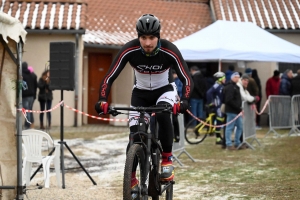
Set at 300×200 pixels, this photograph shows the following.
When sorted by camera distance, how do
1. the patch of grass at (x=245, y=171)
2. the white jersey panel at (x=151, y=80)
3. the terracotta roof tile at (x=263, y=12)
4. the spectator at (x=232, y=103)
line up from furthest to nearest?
the terracotta roof tile at (x=263, y=12), the spectator at (x=232, y=103), the patch of grass at (x=245, y=171), the white jersey panel at (x=151, y=80)

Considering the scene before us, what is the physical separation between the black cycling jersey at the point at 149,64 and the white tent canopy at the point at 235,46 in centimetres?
1120

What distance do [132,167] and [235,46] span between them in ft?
41.7

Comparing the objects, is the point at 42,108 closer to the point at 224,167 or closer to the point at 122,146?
the point at 122,146

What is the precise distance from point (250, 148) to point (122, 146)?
3.19 metres

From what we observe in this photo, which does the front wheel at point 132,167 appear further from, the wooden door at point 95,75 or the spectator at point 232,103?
the wooden door at point 95,75

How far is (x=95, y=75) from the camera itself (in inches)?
1036

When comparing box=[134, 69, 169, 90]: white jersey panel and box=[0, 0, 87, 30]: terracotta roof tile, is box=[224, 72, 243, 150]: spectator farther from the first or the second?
box=[0, 0, 87, 30]: terracotta roof tile

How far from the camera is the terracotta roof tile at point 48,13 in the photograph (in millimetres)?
24172

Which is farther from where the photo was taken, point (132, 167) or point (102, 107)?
point (102, 107)

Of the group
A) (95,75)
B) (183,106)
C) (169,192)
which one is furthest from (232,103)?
(95,75)

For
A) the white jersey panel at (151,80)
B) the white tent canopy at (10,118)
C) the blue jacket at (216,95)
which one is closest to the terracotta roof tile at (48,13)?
the blue jacket at (216,95)

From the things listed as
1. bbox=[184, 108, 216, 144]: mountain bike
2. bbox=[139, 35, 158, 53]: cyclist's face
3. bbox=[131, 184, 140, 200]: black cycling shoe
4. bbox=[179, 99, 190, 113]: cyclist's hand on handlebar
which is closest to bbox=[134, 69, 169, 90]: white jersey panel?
bbox=[139, 35, 158, 53]: cyclist's face

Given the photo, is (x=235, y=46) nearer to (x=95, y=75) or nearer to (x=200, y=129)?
(x=200, y=129)

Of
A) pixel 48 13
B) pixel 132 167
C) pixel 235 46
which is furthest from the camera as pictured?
pixel 48 13
